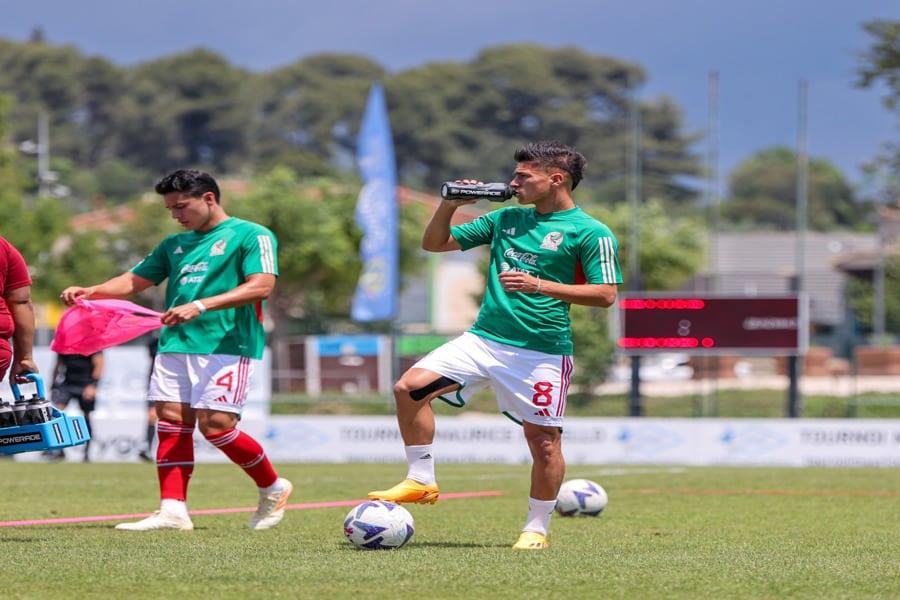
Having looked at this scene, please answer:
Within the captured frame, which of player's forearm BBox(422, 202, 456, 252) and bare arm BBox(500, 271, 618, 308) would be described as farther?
player's forearm BBox(422, 202, 456, 252)

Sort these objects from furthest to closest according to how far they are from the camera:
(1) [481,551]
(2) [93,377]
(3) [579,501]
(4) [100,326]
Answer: (2) [93,377], (3) [579,501], (4) [100,326], (1) [481,551]

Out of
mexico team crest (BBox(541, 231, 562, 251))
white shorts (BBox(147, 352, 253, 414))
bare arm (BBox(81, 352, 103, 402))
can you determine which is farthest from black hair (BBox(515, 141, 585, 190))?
bare arm (BBox(81, 352, 103, 402))

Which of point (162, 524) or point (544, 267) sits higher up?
point (544, 267)

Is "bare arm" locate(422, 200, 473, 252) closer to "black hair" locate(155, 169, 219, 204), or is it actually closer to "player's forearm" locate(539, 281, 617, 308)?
"player's forearm" locate(539, 281, 617, 308)

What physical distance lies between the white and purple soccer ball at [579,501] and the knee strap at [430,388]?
2584 mm

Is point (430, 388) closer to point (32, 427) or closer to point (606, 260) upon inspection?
point (606, 260)

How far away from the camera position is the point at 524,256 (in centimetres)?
757

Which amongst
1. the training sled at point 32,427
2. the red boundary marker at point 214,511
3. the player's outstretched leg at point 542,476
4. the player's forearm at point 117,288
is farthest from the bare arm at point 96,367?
the player's outstretched leg at point 542,476

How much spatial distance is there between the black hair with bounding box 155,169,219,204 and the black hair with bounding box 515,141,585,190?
192cm

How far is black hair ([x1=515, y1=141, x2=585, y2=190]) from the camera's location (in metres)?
7.59

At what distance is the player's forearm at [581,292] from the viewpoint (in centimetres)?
729

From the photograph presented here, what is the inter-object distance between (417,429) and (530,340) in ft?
2.30

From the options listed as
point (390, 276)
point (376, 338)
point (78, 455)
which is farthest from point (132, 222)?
point (78, 455)

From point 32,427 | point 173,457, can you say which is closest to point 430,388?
point 173,457
